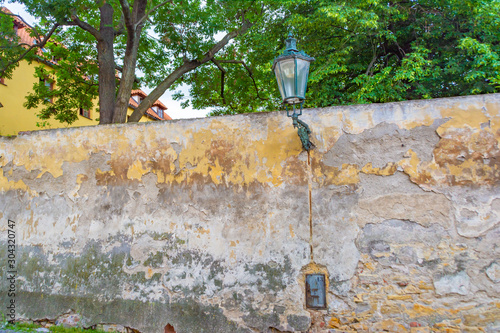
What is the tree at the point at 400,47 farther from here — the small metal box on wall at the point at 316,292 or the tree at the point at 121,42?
the small metal box on wall at the point at 316,292

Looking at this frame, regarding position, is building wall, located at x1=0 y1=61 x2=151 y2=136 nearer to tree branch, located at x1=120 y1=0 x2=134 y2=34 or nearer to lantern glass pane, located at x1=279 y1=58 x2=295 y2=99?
tree branch, located at x1=120 y1=0 x2=134 y2=34

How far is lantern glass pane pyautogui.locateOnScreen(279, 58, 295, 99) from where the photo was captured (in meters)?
3.18

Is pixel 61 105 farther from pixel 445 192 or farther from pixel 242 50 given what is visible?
pixel 445 192

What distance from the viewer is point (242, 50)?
10.8 m

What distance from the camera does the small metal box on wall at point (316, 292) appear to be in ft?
11.2

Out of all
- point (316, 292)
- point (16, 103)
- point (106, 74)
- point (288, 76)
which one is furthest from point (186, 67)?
point (16, 103)

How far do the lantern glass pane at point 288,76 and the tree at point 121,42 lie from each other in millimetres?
4726

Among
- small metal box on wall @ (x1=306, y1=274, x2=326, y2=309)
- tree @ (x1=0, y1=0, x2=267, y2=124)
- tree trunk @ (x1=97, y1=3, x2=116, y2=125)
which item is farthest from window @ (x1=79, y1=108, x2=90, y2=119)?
small metal box on wall @ (x1=306, y1=274, x2=326, y2=309)

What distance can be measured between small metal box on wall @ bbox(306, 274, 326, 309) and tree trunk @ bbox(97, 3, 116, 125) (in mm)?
6380

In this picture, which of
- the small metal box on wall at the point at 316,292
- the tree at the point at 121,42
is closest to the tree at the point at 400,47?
the tree at the point at 121,42

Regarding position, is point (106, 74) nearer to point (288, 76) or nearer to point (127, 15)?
point (127, 15)

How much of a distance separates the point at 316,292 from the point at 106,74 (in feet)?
23.7

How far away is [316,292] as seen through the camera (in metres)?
3.44

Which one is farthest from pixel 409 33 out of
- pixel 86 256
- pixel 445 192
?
pixel 86 256
